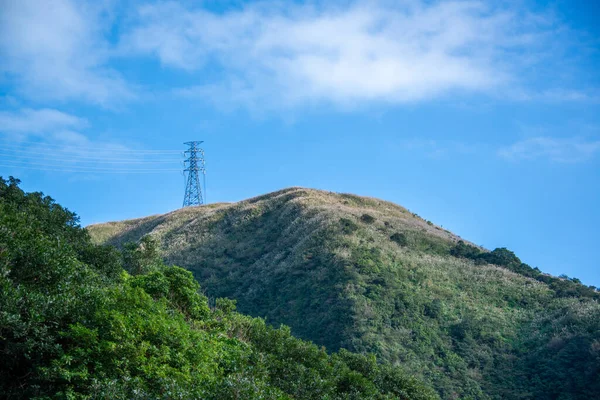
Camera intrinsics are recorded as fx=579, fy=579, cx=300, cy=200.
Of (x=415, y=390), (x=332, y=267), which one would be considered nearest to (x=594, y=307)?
(x=332, y=267)

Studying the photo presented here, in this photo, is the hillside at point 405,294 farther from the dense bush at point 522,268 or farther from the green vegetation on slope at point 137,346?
the green vegetation on slope at point 137,346

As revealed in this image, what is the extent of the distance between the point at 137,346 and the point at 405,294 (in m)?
30.7

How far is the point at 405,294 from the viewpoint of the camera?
142 ft

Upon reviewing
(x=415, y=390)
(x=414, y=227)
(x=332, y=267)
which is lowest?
(x=415, y=390)

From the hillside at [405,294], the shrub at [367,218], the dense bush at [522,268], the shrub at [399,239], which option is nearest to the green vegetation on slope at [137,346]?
the hillside at [405,294]

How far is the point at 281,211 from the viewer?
216 ft

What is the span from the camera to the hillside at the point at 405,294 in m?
35.9

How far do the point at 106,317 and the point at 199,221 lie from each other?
54236 millimetres

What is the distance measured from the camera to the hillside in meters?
35.9

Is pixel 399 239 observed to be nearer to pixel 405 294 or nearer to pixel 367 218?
pixel 367 218

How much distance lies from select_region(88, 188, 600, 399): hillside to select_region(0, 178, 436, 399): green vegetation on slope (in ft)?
46.3

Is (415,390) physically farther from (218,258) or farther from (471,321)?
(218,258)

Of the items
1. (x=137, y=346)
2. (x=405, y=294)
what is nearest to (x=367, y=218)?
(x=405, y=294)

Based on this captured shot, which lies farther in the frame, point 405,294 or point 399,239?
point 399,239
